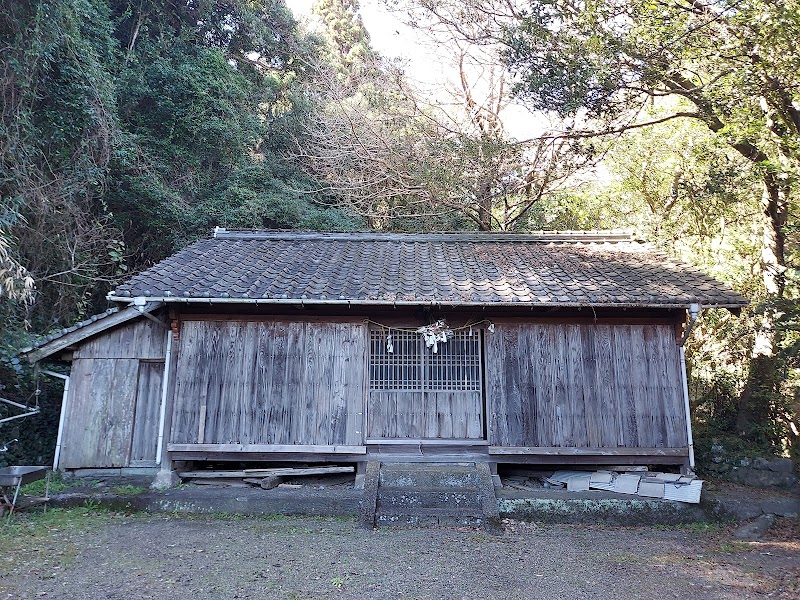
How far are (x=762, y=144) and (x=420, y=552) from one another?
9003mm

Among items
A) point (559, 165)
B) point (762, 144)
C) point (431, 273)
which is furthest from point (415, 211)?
point (762, 144)

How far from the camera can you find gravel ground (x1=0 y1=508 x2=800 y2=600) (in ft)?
17.3

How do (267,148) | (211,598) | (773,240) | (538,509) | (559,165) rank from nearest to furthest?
1. (211,598)
2. (538,509)
3. (773,240)
4. (559,165)
5. (267,148)

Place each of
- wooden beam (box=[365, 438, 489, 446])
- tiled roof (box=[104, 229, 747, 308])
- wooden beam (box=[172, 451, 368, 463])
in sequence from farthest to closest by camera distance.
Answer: wooden beam (box=[365, 438, 489, 446]) → wooden beam (box=[172, 451, 368, 463]) → tiled roof (box=[104, 229, 747, 308])

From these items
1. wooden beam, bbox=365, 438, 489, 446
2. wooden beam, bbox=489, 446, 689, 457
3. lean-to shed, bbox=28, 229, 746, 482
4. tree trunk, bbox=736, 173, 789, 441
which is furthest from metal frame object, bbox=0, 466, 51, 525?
tree trunk, bbox=736, 173, 789, 441

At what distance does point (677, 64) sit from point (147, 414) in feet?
35.0

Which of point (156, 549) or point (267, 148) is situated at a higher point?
point (267, 148)

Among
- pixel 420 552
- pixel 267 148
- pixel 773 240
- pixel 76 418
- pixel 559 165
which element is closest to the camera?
pixel 420 552

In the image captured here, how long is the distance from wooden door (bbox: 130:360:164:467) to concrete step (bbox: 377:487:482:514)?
4.29 meters

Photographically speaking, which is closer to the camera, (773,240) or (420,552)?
(420,552)

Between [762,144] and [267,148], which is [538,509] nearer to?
[762,144]

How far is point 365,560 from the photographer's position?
6.07 metres

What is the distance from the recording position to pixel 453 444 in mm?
8641

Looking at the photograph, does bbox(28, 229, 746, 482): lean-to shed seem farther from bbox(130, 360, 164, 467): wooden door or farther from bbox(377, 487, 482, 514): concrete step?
bbox(377, 487, 482, 514): concrete step
